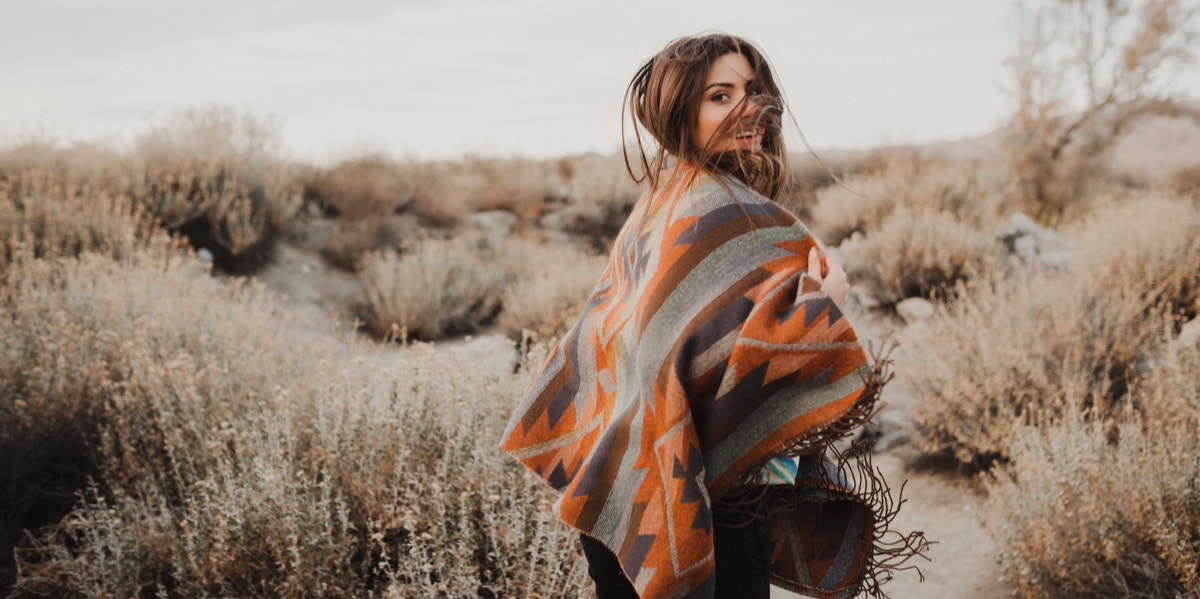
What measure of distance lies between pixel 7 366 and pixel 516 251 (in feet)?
19.7

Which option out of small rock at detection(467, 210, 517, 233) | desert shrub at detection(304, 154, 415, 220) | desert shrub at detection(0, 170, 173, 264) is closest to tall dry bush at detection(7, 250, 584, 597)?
desert shrub at detection(0, 170, 173, 264)

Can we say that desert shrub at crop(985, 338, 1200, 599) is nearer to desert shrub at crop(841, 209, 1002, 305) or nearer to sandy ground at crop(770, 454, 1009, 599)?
sandy ground at crop(770, 454, 1009, 599)

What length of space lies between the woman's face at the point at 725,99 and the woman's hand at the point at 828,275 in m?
0.28

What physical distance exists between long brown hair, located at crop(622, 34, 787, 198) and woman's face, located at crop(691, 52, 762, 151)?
0.01 m

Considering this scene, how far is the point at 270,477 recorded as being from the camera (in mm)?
2598

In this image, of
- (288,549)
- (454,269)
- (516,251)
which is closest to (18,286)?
(454,269)

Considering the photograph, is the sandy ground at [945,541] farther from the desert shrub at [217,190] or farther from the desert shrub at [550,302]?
the desert shrub at [217,190]

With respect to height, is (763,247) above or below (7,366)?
above

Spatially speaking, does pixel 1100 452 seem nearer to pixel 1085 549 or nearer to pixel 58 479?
pixel 1085 549

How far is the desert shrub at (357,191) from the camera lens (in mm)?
10031

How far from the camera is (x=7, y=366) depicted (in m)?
3.85

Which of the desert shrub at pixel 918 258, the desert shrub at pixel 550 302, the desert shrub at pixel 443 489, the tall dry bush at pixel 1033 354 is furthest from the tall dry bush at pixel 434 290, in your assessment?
the tall dry bush at pixel 1033 354

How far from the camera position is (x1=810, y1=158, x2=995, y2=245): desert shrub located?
9.30 metres

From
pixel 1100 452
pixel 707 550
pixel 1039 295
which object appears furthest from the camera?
pixel 1039 295
